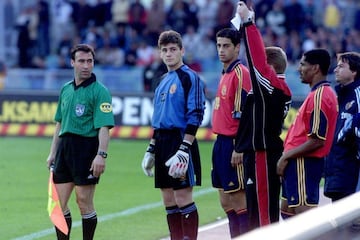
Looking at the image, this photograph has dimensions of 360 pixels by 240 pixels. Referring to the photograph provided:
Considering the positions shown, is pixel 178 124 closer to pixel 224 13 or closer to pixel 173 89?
pixel 173 89

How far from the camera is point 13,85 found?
2494cm

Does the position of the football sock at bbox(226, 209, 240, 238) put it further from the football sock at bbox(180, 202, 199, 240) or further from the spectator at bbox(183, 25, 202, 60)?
the spectator at bbox(183, 25, 202, 60)

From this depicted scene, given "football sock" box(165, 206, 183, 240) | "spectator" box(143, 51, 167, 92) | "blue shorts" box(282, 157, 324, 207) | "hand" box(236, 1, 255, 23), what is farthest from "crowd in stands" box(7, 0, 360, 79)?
"hand" box(236, 1, 255, 23)

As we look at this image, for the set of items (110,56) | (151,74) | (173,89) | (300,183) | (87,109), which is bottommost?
(300,183)

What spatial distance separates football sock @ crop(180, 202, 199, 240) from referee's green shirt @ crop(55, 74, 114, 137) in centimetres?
101

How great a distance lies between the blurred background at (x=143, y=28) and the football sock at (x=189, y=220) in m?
16.3

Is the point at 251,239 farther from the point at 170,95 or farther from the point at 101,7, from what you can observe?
the point at 101,7

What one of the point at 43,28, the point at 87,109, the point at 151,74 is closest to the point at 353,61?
the point at 87,109

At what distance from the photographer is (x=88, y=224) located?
9406 millimetres

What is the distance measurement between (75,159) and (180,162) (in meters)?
0.98

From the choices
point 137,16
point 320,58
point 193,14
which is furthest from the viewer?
point 137,16

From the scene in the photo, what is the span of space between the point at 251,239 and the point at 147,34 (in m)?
25.4

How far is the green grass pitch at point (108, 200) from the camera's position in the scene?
1118 centimetres

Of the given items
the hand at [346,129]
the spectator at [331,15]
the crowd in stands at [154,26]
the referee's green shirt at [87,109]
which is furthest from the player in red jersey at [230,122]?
the spectator at [331,15]
